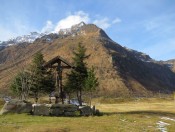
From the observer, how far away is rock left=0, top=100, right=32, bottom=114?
4016 cm

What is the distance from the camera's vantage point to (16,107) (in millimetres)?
40469

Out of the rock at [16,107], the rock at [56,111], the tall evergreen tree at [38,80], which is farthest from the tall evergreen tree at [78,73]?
the rock at [16,107]

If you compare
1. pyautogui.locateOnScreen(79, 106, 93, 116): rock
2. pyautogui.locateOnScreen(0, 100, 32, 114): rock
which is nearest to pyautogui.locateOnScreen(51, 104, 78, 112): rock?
pyautogui.locateOnScreen(79, 106, 93, 116): rock

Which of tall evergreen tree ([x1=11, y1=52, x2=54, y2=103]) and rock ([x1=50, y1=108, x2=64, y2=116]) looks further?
tall evergreen tree ([x1=11, y1=52, x2=54, y2=103])

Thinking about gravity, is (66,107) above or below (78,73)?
below

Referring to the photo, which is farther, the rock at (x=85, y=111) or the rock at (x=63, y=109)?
the rock at (x=85, y=111)

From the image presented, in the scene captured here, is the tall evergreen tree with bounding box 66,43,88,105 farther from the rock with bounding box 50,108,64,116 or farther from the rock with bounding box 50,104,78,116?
the rock with bounding box 50,108,64,116

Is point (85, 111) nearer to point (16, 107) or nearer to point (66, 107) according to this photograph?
point (66, 107)

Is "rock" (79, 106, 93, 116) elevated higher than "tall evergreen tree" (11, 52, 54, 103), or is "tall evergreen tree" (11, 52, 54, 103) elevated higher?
"tall evergreen tree" (11, 52, 54, 103)

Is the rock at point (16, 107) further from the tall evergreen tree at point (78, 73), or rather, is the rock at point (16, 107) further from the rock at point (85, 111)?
the tall evergreen tree at point (78, 73)

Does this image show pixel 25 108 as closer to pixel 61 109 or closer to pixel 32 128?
pixel 61 109

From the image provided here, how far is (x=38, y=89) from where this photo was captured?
6706 centimetres

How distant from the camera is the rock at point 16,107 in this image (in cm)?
4016

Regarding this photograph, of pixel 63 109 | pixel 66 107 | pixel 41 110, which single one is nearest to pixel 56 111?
pixel 63 109
